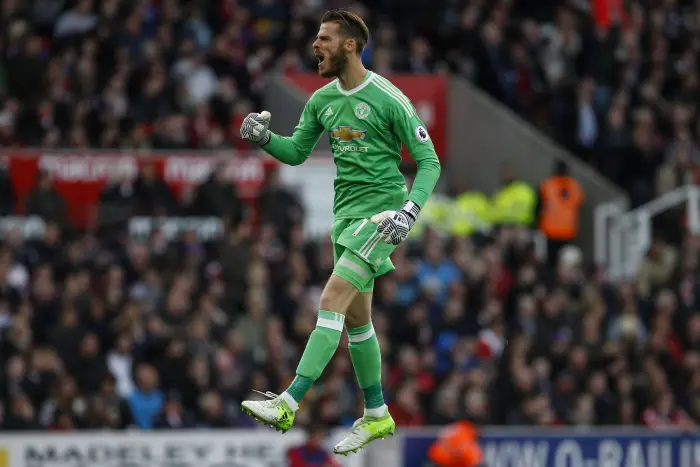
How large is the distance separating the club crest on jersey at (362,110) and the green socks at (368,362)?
1344 mm

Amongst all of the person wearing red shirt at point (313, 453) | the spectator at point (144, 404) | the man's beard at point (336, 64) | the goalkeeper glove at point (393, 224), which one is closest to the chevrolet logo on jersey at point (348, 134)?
the man's beard at point (336, 64)

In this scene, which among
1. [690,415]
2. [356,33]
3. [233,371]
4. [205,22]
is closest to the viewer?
[356,33]

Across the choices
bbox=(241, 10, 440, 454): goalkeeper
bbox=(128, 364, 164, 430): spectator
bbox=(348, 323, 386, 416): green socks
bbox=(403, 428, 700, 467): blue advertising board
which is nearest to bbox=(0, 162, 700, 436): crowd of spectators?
bbox=(128, 364, 164, 430): spectator

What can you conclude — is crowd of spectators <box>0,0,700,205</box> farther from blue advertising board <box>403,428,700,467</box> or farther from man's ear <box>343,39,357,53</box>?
man's ear <box>343,39,357,53</box>

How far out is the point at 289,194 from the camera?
862 inches

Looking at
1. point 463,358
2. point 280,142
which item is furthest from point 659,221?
point 280,142

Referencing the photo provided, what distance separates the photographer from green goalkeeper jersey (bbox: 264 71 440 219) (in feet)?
34.2

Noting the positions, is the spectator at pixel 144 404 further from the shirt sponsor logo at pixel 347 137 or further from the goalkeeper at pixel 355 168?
the shirt sponsor logo at pixel 347 137

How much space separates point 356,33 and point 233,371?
9324mm

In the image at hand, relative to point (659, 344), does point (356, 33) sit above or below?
above

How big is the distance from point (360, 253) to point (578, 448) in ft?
29.7

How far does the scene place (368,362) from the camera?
10859 millimetres

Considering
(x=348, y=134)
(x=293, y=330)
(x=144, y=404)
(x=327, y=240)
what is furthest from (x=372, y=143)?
(x=327, y=240)

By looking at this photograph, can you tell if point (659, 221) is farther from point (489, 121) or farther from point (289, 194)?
point (289, 194)
